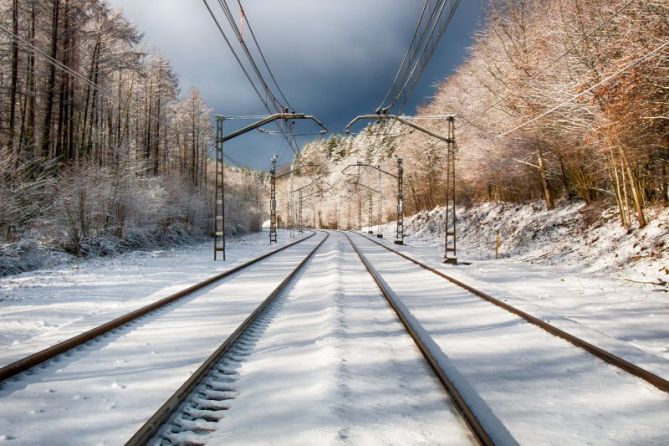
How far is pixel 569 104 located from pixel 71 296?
1561 cm

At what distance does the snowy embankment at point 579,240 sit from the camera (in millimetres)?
10920

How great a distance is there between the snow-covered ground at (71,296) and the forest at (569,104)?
30.3 feet

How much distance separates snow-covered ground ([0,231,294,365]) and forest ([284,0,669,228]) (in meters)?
9.22

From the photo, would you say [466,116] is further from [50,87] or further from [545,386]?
[545,386]

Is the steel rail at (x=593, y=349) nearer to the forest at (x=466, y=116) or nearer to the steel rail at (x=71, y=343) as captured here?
the forest at (x=466, y=116)

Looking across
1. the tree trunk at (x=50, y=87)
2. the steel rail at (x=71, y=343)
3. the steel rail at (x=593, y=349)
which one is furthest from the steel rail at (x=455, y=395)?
the tree trunk at (x=50, y=87)

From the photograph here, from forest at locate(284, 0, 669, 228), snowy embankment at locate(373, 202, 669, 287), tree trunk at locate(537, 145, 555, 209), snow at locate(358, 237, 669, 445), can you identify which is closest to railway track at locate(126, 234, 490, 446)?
snow at locate(358, 237, 669, 445)

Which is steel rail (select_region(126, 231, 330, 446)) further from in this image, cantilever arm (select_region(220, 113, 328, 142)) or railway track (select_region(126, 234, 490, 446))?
cantilever arm (select_region(220, 113, 328, 142))

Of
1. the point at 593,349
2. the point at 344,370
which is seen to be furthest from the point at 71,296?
the point at 593,349

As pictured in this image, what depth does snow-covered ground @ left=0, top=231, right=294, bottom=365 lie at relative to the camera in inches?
228

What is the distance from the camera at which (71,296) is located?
8875 mm

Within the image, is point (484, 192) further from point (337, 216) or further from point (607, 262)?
point (337, 216)

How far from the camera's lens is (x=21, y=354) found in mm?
4754

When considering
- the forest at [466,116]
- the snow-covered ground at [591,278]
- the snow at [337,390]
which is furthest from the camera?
the forest at [466,116]
